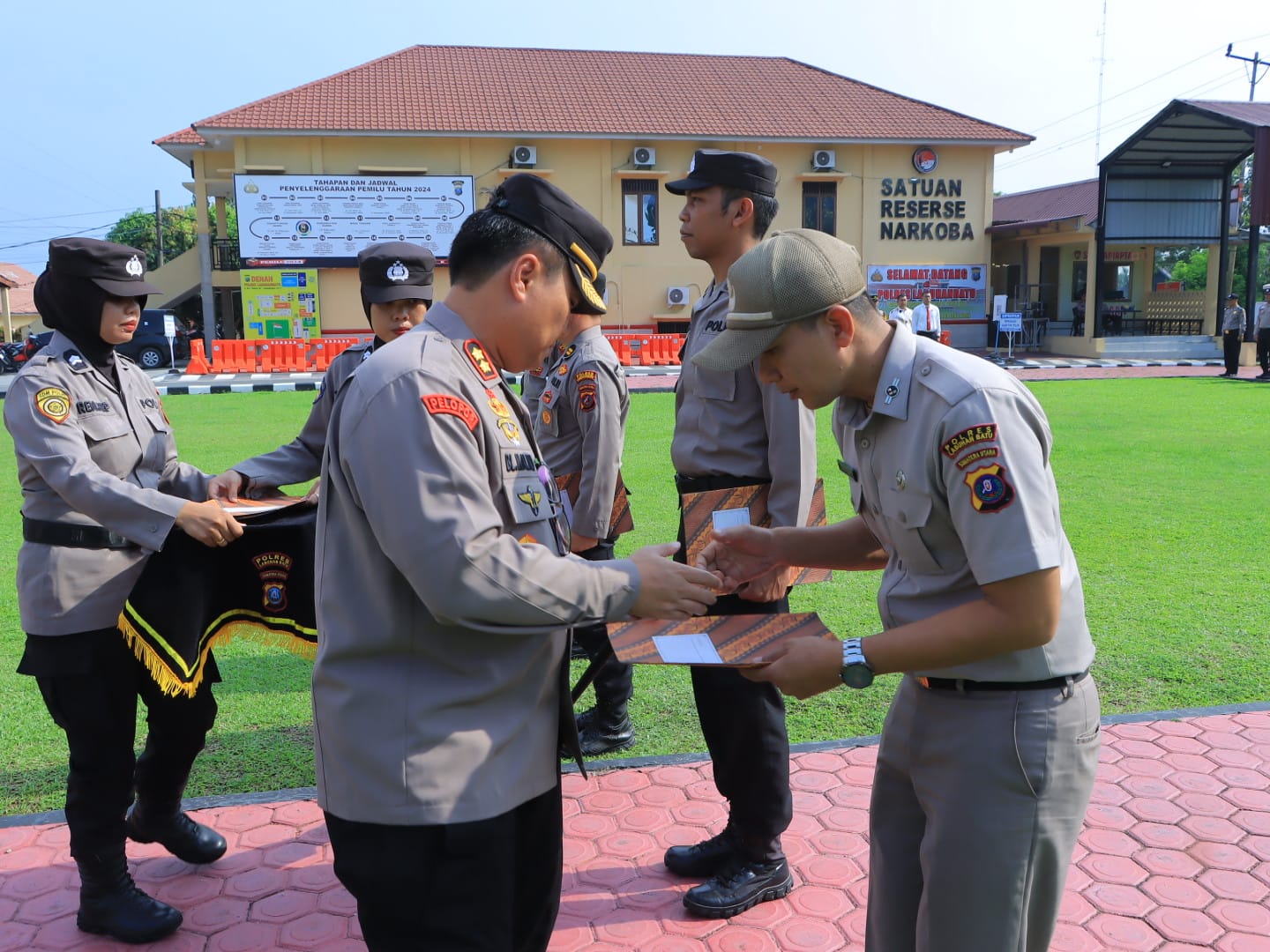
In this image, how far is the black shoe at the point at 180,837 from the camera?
11.3 ft

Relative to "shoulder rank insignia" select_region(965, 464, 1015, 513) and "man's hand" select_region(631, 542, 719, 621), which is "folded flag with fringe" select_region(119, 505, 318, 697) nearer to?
"man's hand" select_region(631, 542, 719, 621)

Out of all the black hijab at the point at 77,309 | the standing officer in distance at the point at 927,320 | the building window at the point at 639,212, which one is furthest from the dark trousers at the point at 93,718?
the building window at the point at 639,212

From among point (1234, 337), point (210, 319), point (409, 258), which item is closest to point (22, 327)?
point (210, 319)

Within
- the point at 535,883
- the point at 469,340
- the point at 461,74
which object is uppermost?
the point at 461,74

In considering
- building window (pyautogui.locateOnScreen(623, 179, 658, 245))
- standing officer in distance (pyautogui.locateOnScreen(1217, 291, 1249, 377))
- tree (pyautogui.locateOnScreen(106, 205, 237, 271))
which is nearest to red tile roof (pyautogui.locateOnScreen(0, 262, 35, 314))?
tree (pyautogui.locateOnScreen(106, 205, 237, 271))

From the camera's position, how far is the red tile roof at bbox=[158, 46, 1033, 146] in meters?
27.0

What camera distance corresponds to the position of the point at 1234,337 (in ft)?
69.2

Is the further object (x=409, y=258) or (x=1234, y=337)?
(x=1234, y=337)

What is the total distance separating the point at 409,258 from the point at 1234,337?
69.8ft

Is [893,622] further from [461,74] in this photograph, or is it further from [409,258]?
[461,74]

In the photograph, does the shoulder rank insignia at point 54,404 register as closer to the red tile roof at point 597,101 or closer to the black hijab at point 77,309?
the black hijab at point 77,309

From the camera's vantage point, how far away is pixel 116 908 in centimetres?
308

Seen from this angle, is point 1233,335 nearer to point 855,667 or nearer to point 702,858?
point 702,858

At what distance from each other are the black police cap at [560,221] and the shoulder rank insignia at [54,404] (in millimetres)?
1664
